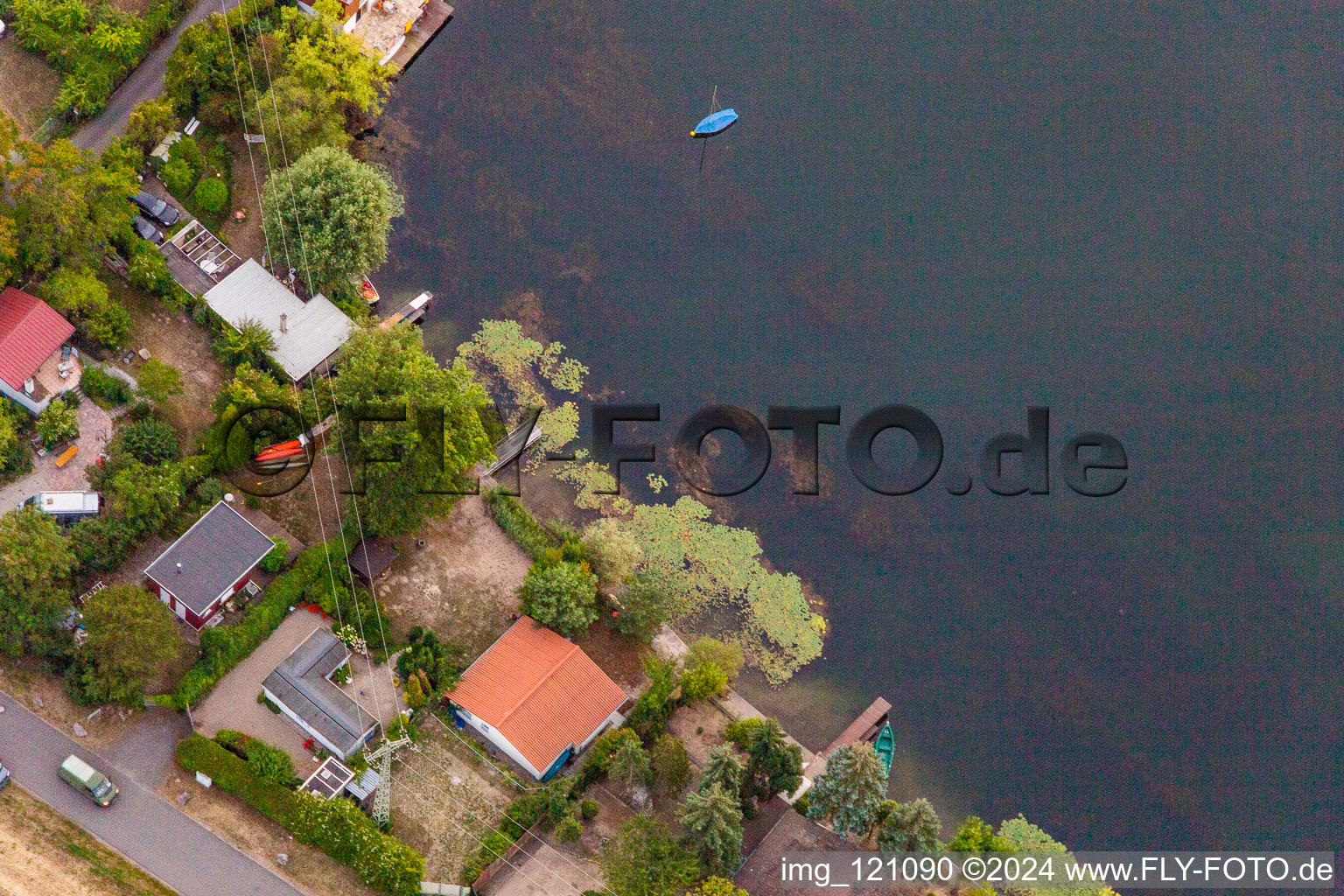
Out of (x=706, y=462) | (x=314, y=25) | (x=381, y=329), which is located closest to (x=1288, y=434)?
(x=706, y=462)

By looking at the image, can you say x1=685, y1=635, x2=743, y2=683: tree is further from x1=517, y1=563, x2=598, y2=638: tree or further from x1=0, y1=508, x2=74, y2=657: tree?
x1=0, y1=508, x2=74, y2=657: tree

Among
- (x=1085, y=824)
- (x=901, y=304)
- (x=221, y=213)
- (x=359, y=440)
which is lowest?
(x=359, y=440)

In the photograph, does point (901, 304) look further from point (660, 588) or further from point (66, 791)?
point (66, 791)

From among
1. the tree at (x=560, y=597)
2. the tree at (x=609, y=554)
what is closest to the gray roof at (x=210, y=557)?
the tree at (x=560, y=597)

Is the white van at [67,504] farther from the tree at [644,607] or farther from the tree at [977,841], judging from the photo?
the tree at [977,841]

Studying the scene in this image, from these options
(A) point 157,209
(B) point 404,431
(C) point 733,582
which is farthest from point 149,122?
(C) point 733,582

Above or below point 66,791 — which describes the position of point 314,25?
above
